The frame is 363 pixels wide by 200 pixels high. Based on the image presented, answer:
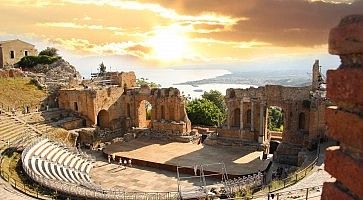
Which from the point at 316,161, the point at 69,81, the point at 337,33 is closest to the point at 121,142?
the point at 69,81

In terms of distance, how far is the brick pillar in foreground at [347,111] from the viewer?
2.67 m

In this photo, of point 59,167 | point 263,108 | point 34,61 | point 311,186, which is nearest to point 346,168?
point 311,186

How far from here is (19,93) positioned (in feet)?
132

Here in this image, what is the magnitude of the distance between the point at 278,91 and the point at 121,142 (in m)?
16.7

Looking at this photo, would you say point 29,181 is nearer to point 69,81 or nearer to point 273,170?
point 273,170

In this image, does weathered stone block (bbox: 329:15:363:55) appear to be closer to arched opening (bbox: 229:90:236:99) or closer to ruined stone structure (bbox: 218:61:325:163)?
ruined stone structure (bbox: 218:61:325:163)

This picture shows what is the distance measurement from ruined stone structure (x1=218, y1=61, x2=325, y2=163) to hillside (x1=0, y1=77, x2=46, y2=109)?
21.4m

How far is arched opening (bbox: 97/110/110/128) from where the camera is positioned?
1597 inches

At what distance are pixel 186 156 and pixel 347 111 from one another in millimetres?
28772

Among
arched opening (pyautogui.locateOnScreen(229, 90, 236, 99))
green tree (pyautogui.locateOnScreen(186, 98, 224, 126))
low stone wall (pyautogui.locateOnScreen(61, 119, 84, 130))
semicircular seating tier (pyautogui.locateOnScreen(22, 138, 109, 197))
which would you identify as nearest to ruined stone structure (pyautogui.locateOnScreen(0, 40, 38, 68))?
low stone wall (pyautogui.locateOnScreen(61, 119, 84, 130))

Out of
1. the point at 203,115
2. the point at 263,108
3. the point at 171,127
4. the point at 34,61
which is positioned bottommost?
the point at 171,127

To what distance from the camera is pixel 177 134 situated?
3775 cm

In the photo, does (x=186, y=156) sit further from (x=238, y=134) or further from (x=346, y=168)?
(x=346, y=168)

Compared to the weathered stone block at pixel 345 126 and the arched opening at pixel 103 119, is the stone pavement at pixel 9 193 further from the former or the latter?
the arched opening at pixel 103 119
